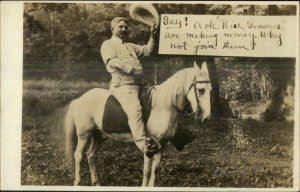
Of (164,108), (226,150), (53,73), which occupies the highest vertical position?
(53,73)

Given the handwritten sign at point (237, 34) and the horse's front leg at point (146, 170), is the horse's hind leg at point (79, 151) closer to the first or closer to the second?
the horse's front leg at point (146, 170)

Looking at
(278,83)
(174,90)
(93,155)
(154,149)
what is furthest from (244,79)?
(93,155)

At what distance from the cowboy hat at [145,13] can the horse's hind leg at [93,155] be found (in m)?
0.39

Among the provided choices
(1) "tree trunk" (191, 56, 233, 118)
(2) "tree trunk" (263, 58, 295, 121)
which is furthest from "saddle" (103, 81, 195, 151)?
(2) "tree trunk" (263, 58, 295, 121)

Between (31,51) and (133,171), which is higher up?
(31,51)

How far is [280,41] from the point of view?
1.35 m

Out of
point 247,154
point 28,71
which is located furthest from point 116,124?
point 247,154

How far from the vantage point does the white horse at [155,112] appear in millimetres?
1325

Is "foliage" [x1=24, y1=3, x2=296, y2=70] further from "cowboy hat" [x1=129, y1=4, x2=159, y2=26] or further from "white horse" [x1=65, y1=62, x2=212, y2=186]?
"white horse" [x1=65, y1=62, x2=212, y2=186]

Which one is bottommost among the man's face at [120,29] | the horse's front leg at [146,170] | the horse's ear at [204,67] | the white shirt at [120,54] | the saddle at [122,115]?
the horse's front leg at [146,170]

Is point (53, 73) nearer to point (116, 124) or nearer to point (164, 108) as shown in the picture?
point (116, 124)

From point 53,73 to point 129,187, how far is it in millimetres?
421

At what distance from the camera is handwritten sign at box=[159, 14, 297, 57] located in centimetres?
135

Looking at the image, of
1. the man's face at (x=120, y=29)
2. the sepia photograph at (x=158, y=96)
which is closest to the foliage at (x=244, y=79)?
the sepia photograph at (x=158, y=96)
